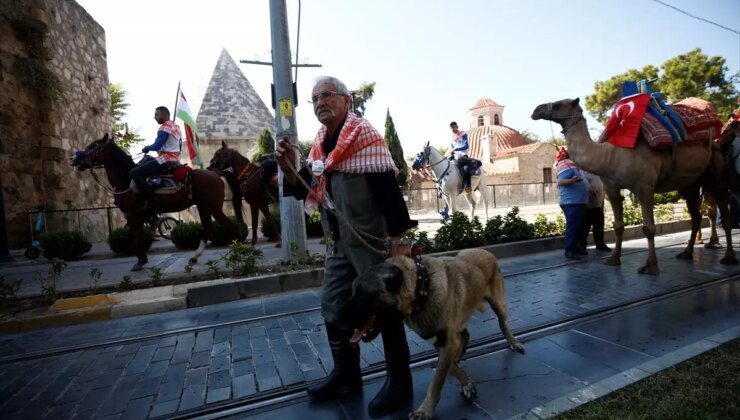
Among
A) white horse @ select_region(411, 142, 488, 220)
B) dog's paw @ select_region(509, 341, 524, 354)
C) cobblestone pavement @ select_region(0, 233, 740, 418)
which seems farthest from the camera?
white horse @ select_region(411, 142, 488, 220)

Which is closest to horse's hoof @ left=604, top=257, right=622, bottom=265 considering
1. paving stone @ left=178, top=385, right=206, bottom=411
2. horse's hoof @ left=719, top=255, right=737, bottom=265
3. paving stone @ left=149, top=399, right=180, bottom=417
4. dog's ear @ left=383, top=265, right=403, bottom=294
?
horse's hoof @ left=719, top=255, right=737, bottom=265

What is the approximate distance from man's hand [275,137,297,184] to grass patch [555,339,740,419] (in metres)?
2.39

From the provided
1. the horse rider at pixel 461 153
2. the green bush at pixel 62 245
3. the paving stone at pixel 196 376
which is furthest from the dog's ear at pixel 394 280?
the horse rider at pixel 461 153

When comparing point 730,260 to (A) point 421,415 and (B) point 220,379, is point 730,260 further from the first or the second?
(B) point 220,379

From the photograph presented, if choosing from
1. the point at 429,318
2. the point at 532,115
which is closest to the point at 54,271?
the point at 429,318

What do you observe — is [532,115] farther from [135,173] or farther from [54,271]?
[54,271]

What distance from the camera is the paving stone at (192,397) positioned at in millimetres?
2732

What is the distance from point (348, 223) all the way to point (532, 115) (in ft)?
17.7

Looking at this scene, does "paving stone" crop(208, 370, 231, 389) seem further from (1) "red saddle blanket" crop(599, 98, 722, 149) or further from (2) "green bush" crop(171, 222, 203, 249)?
(2) "green bush" crop(171, 222, 203, 249)

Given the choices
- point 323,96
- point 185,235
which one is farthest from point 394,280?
point 185,235

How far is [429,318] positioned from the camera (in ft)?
7.63

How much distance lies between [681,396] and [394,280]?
6.72 feet

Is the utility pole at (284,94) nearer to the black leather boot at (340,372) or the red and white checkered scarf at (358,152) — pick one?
the black leather boot at (340,372)

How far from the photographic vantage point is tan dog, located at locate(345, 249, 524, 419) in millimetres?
2098
